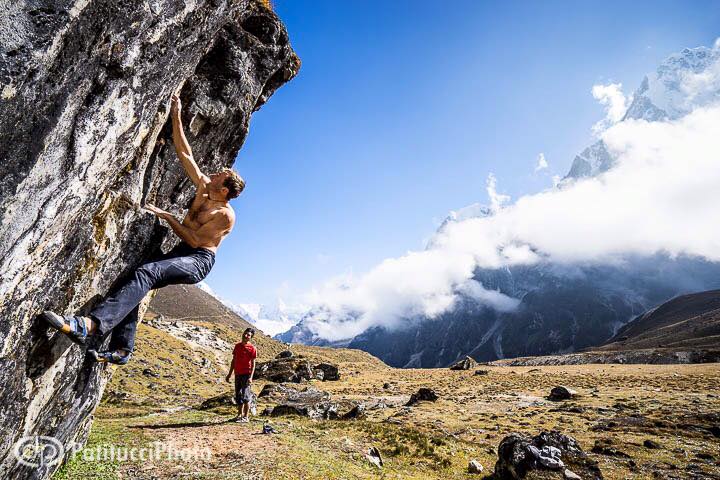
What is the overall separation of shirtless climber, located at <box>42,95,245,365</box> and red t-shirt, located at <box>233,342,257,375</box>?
855 cm

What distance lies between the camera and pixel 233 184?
9.12 m

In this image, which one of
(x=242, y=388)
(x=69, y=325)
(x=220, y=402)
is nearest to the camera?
(x=69, y=325)

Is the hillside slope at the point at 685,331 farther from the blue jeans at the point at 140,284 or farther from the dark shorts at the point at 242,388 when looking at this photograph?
the blue jeans at the point at 140,284

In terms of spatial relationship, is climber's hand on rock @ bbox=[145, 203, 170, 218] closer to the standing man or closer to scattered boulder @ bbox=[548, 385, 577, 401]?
the standing man

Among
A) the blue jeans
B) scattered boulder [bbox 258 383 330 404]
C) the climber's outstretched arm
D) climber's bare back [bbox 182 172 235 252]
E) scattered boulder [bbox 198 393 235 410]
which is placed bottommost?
scattered boulder [bbox 258 383 330 404]

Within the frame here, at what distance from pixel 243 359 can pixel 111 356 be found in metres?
9.55

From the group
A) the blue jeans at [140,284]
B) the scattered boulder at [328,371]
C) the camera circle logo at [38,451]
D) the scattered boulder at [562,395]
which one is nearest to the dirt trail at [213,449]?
the camera circle logo at [38,451]

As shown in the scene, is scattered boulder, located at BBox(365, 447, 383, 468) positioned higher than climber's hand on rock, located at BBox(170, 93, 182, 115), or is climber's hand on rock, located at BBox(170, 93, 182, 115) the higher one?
climber's hand on rock, located at BBox(170, 93, 182, 115)

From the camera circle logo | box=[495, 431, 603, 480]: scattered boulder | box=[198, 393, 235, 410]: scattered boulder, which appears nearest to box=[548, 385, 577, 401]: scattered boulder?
box=[495, 431, 603, 480]: scattered boulder

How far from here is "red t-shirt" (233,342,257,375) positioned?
16.7 meters

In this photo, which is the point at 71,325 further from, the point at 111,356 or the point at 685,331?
the point at 685,331

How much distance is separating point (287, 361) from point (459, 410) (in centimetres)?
3548

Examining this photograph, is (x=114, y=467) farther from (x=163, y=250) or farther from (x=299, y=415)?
(x=299, y=415)

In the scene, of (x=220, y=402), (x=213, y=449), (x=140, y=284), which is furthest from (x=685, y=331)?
(x=140, y=284)
